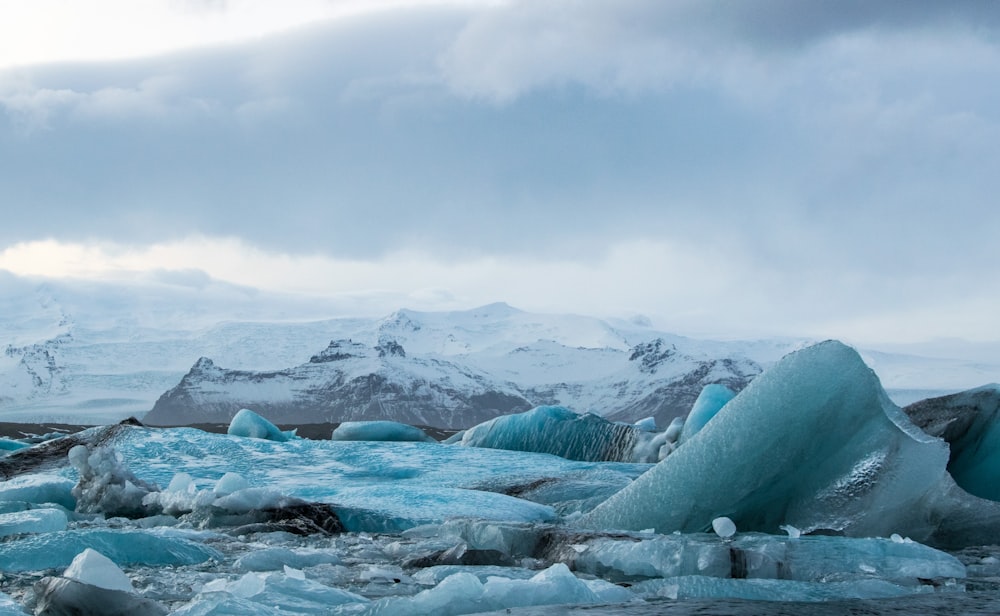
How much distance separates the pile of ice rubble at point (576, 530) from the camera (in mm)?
3232

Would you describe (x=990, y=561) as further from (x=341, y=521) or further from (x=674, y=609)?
(x=341, y=521)

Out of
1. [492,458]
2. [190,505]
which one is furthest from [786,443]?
[492,458]

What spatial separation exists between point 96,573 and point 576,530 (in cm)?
246

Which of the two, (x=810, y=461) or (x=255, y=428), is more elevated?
(x=810, y=461)

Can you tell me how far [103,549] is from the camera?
429cm

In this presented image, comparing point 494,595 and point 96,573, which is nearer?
point 96,573

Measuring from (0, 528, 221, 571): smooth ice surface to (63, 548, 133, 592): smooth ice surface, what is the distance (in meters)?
1.32

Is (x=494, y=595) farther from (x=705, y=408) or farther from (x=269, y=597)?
(x=705, y=408)

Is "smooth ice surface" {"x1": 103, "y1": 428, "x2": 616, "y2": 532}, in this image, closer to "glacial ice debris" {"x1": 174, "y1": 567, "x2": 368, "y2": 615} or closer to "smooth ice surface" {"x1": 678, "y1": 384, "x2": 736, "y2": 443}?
"smooth ice surface" {"x1": 678, "y1": 384, "x2": 736, "y2": 443}

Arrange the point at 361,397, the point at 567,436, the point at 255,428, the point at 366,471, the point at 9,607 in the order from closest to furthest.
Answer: the point at 9,607
the point at 366,471
the point at 567,436
the point at 255,428
the point at 361,397

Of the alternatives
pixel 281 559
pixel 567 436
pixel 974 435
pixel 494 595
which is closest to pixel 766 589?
pixel 494 595

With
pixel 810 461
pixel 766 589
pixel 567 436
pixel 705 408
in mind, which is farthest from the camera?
pixel 567 436

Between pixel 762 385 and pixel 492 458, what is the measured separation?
5.43 m

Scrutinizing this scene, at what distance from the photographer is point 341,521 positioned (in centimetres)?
587
